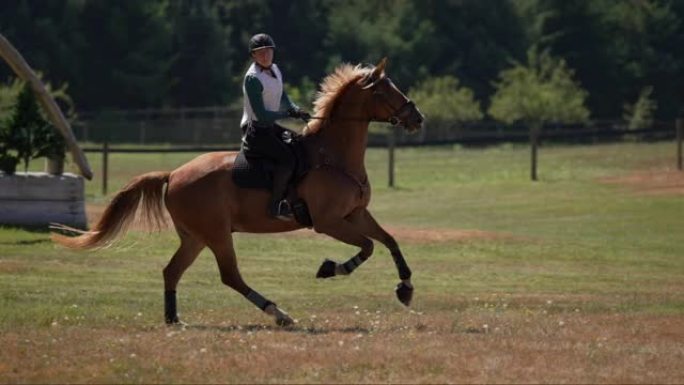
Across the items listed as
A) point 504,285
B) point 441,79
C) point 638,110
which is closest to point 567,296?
point 504,285

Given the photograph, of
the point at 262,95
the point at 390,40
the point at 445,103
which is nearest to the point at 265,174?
the point at 262,95

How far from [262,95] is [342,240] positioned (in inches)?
69.7

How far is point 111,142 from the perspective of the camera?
8331cm

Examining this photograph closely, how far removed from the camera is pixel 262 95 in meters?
14.8

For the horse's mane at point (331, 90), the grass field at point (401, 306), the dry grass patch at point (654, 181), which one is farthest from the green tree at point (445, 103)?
the horse's mane at point (331, 90)

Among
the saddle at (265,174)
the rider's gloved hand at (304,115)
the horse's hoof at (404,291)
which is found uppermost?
the rider's gloved hand at (304,115)

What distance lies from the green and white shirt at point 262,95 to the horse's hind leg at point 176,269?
1.47m

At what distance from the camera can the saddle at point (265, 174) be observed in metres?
14.9

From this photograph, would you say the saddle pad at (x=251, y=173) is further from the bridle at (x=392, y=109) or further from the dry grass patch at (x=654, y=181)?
the dry grass patch at (x=654, y=181)

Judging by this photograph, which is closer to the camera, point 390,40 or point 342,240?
point 342,240

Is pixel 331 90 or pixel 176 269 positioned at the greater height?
pixel 331 90

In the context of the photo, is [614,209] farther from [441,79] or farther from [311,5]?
[311,5]

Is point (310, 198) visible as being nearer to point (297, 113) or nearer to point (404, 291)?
point (297, 113)

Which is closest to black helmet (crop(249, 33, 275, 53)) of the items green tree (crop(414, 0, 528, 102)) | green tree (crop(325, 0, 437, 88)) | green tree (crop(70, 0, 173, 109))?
green tree (crop(70, 0, 173, 109))
